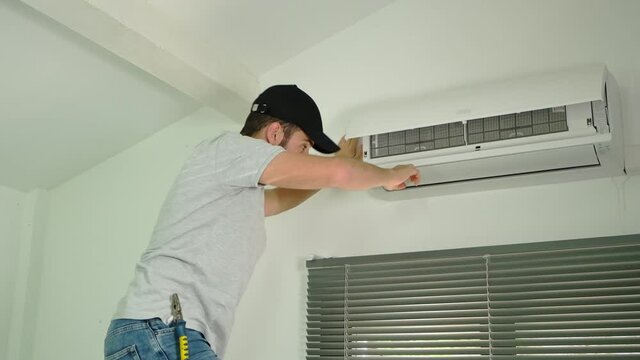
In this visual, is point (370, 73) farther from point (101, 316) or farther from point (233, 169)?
point (101, 316)

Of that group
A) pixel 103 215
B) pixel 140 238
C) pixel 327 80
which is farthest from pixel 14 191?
pixel 327 80

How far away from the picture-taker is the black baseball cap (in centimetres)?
226

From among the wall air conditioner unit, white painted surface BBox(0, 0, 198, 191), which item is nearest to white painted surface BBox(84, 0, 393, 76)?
white painted surface BBox(0, 0, 198, 191)

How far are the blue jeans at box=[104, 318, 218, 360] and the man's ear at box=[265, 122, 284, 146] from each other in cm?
64

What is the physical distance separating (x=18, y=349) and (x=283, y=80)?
167cm

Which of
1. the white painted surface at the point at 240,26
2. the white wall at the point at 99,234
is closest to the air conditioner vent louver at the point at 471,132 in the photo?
the white painted surface at the point at 240,26

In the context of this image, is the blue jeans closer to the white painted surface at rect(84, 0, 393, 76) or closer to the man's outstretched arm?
the man's outstretched arm

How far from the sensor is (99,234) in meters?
3.42

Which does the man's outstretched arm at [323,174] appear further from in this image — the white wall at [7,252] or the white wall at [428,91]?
the white wall at [7,252]

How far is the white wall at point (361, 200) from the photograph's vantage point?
2467mm

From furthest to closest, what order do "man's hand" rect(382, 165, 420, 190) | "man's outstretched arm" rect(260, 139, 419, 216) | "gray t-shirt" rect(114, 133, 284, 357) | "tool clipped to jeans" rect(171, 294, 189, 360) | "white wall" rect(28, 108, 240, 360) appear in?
"white wall" rect(28, 108, 240, 360)
"man's hand" rect(382, 165, 420, 190)
"man's outstretched arm" rect(260, 139, 419, 216)
"gray t-shirt" rect(114, 133, 284, 357)
"tool clipped to jeans" rect(171, 294, 189, 360)

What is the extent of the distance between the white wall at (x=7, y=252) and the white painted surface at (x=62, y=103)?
0.24 feet

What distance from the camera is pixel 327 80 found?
9.90 feet

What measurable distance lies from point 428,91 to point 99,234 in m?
1.61
